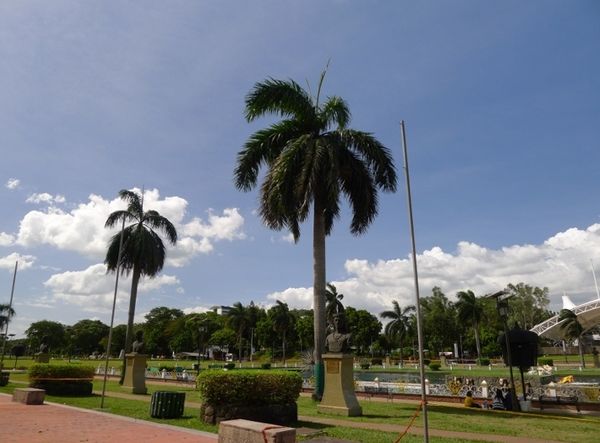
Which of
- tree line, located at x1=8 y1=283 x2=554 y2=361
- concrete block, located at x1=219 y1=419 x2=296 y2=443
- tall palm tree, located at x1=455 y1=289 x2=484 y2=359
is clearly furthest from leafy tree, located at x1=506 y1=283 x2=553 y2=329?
concrete block, located at x1=219 y1=419 x2=296 y2=443

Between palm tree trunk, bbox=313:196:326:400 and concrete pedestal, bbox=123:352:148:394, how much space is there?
34.1 feet

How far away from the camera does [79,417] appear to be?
512 inches

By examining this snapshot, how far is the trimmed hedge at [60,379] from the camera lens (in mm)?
20656

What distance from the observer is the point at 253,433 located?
7.28 m

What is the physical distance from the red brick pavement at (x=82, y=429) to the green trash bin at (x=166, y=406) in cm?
66

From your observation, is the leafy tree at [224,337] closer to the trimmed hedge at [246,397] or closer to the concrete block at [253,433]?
the trimmed hedge at [246,397]

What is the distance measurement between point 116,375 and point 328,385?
98.3 feet

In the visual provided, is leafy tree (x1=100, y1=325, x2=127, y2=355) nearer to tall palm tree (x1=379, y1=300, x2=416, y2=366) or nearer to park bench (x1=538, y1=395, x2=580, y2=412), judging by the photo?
tall palm tree (x1=379, y1=300, x2=416, y2=366)

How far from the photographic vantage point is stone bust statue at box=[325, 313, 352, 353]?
15108mm

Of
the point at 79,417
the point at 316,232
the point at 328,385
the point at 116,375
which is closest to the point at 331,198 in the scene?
the point at 316,232

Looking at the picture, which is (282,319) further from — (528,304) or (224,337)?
(528,304)

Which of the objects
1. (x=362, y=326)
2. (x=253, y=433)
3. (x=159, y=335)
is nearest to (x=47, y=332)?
(x=159, y=335)

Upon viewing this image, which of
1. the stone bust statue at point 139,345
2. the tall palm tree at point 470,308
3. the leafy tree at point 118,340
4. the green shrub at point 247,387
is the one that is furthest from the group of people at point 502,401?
the leafy tree at point 118,340

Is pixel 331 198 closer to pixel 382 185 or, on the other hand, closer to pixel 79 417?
pixel 382 185
